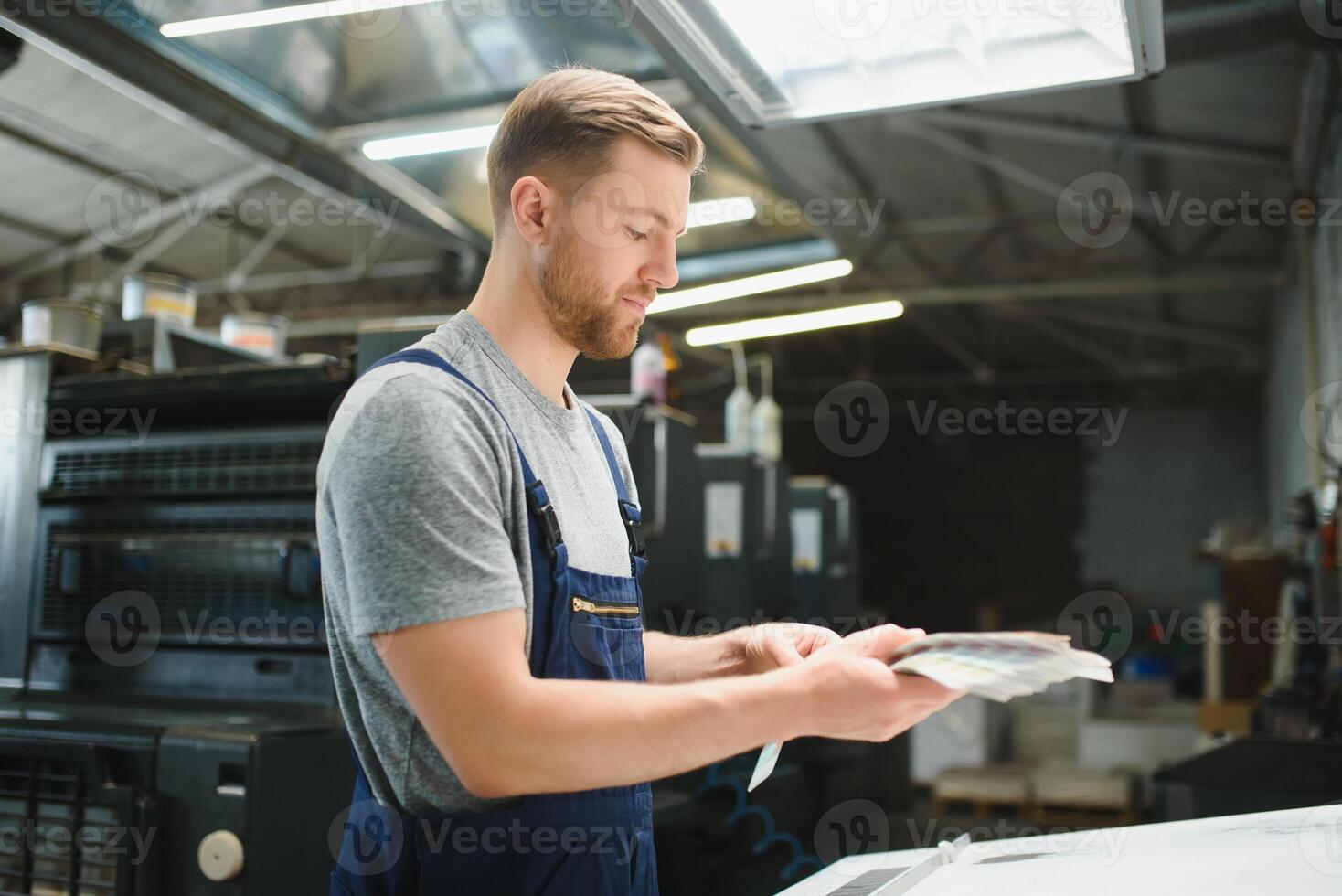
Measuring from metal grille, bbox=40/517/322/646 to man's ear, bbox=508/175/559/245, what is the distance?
4.23 ft

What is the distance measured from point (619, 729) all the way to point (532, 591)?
21cm

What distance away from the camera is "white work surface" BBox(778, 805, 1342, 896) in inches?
46.7

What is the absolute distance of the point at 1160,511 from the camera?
12422 mm

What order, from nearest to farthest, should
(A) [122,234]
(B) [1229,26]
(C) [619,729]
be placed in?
(C) [619,729], (B) [1229,26], (A) [122,234]

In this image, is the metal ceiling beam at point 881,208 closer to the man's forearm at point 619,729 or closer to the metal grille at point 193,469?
the metal grille at point 193,469

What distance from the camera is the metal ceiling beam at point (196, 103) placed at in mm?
3824

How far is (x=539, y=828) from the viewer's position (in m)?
1.11

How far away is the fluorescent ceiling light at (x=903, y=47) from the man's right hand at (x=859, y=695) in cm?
107

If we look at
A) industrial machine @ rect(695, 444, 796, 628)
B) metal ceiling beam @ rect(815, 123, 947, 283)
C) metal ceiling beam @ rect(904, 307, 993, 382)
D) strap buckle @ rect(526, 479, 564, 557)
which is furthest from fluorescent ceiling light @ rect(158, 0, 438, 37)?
metal ceiling beam @ rect(904, 307, 993, 382)

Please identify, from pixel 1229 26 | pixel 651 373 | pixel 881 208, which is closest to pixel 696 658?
pixel 651 373

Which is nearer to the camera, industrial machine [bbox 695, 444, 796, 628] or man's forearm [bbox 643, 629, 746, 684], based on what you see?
man's forearm [bbox 643, 629, 746, 684]

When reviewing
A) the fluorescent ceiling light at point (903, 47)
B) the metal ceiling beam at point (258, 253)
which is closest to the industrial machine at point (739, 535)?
the fluorescent ceiling light at point (903, 47)

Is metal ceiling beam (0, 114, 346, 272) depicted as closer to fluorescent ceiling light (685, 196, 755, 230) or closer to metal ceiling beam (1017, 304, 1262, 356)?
fluorescent ceiling light (685, 196, 755, 230)

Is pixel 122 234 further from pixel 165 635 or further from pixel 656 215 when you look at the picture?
pixel 656 215
